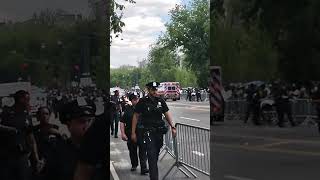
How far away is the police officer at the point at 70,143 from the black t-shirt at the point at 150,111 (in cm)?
200

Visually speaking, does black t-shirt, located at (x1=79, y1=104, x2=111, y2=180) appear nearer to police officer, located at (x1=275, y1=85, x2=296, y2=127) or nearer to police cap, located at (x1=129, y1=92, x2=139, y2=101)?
police officer, located at (x1=275, y1=85, x2=296, y2=127)

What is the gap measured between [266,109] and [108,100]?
1375mm

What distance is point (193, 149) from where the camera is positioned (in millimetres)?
8023

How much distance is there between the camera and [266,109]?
437 centimetres

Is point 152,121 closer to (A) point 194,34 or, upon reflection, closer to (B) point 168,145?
(B) point 168,145

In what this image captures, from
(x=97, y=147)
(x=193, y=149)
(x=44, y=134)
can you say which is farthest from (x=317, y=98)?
(x=193, y=149)

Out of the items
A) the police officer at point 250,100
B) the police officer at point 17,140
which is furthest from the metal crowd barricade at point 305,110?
the police officer at point 17,140

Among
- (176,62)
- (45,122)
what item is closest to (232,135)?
(45,122)

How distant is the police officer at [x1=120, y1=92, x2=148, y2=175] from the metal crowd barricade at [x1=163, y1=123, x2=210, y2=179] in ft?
2.08

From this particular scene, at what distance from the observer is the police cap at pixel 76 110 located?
429cm

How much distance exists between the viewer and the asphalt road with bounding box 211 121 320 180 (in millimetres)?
4109

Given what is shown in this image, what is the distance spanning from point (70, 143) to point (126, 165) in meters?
3.53

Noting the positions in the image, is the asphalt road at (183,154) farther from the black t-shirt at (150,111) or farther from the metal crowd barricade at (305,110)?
the metal crowd barricade at (305,110)

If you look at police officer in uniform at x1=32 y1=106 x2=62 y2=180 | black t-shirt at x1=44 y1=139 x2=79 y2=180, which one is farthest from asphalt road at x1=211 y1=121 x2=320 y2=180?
police officer in uniform at x1=32 y1=106 x2=62 y2=180
